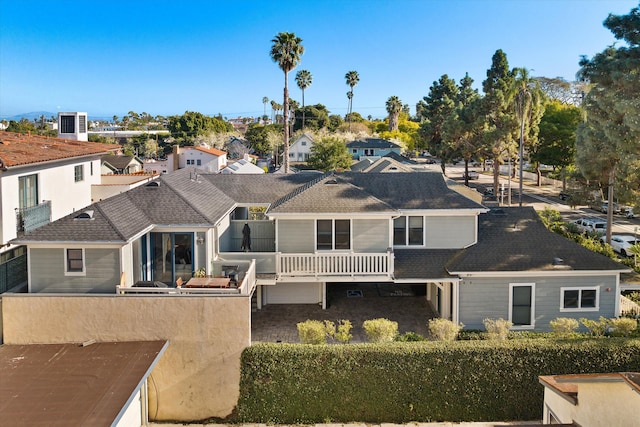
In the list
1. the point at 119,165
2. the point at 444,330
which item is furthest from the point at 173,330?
the point at 119,165

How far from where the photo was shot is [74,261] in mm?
16500

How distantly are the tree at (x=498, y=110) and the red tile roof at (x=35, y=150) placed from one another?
3464cm

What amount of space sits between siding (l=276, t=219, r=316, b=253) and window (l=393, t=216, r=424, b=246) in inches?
142

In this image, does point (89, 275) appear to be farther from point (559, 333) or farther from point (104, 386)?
point (559, 333)

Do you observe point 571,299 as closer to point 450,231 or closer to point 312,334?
point 450,231

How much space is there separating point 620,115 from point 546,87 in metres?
110

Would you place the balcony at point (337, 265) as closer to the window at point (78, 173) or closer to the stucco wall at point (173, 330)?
the stucco wall at point (173, 330)

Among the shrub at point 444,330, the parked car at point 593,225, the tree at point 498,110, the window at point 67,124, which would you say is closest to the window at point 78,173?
the window at point 67,124

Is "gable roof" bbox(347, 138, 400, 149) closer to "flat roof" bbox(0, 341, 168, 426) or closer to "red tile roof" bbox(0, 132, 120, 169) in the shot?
"red tile roof" bbox(0, 132, 120, 169)

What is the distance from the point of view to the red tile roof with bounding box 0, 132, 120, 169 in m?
17.6

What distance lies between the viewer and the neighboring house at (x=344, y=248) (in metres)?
16.5

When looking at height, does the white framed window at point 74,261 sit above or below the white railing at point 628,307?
above

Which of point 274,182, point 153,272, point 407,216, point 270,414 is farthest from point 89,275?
point 407,216

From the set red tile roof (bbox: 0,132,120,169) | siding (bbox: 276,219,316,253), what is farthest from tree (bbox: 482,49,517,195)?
red tile roof (bbox: 0,132,120,169)
